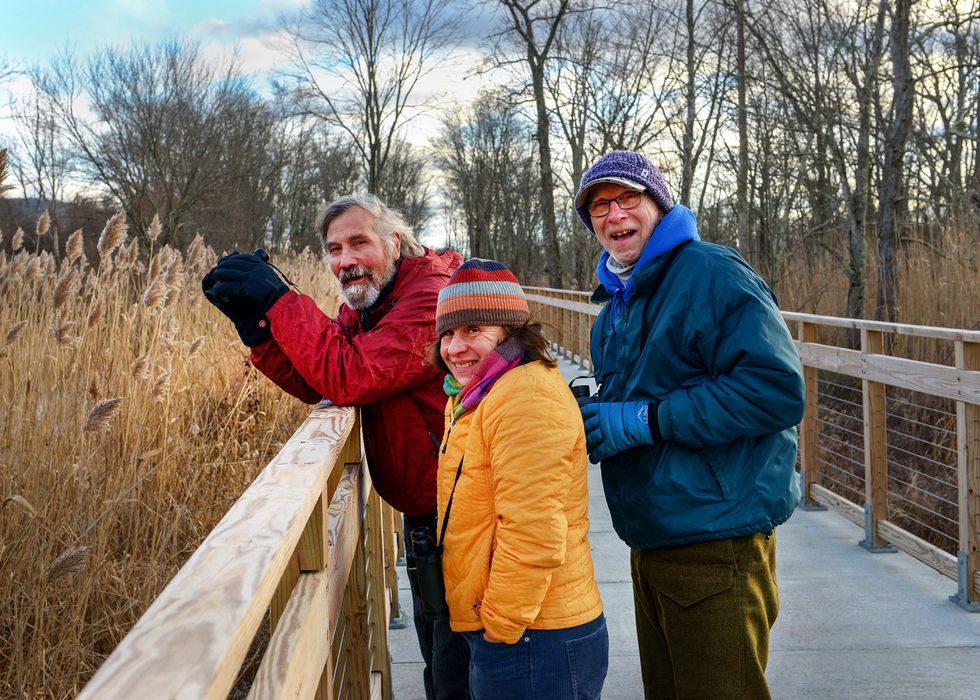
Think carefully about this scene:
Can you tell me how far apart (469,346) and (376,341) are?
1.38 ft

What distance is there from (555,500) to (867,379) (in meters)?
3.31

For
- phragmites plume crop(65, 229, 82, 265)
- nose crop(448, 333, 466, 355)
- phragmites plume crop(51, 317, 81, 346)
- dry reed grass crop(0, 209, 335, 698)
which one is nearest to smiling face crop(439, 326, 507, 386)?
nose crop(448, 333, 466, 355)

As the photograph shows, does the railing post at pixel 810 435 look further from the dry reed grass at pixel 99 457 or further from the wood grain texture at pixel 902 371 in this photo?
the dry reed grass at pixel 99 457

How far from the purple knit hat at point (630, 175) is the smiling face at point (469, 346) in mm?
443

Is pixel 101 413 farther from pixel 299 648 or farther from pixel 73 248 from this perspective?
pixel 73 248

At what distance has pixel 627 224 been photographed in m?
2.21

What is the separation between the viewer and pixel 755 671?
80.0 inches

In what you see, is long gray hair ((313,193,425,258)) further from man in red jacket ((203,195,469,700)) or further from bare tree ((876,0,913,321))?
bare tree ((876,0,913,321))

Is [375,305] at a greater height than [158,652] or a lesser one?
greater

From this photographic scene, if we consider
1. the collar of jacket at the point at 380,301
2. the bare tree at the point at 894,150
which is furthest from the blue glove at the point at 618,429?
the bare tree at the point at 894,150

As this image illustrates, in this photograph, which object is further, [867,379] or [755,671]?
[867,379]

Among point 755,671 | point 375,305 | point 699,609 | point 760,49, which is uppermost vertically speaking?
point 760,49

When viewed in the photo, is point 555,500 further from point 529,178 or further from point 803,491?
point 529,178

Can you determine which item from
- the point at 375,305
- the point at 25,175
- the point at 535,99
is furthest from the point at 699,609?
the point at 25,175
